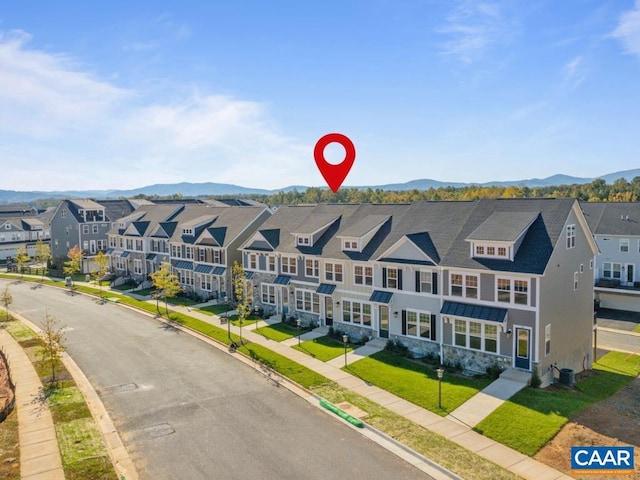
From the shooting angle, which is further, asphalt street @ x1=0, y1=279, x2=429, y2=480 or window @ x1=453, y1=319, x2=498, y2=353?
window @ x1=453, y1=319, x2=498, y2=353

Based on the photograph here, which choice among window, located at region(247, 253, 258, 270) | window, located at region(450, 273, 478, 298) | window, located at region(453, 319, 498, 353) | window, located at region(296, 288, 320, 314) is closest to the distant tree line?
window, located at region(247, 253, 258, 270)

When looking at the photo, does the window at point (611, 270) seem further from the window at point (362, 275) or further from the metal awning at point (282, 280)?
the metal awning at point (282, 280)

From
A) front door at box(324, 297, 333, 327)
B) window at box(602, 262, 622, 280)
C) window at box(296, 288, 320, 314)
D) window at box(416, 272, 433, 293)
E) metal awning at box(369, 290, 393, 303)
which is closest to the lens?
window at box(416, 272, 433, 293)

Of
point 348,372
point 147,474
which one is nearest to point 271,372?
point 348,372

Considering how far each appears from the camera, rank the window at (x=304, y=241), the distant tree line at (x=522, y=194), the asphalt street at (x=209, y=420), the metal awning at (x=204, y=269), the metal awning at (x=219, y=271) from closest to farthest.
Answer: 1. the asphalt street at (x=209, y=420)
2. the window at (x=304, y=241)
3. the metal awning at (x=219, y=271)
4. the metal awning at (x=204, y=269)
5. the distant tree line at (x=522, y=194)

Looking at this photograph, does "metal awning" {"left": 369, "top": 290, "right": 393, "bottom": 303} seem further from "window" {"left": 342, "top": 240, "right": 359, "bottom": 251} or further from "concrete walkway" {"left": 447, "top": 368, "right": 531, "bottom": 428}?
"concrete walkway" {"left": 447, "top": 368, "right": 531, "bottom": 428}

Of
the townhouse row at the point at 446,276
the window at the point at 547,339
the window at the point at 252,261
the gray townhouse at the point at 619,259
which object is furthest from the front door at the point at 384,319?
the gray townhouse at the point at 619,259

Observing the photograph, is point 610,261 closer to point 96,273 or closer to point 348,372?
point 348,372
